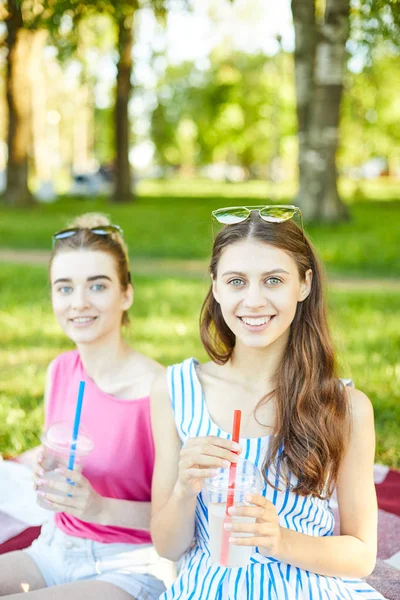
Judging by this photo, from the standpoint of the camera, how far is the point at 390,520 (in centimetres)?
362

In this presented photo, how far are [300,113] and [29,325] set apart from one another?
8.99 meters

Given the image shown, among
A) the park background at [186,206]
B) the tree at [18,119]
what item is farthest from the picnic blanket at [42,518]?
the tree at [18,119]

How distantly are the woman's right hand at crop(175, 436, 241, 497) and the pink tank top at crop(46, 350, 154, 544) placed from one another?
663mm

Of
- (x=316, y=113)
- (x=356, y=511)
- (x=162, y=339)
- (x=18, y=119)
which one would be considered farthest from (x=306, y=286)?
(x=18, y=119)

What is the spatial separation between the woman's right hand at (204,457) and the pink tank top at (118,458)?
Answer: 663mm

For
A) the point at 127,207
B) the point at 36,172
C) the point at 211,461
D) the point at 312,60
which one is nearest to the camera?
the point at 211,461

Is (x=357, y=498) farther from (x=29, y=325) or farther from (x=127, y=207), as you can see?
(x=127, y=207)

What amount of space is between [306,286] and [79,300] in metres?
0.91

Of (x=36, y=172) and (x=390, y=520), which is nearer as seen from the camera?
(x=390, y=520)

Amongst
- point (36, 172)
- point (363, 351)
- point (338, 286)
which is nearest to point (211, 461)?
point (363, 351)

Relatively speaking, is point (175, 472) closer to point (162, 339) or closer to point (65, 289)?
point (65, 289)

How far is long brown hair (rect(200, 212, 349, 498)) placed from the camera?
230 centimetres

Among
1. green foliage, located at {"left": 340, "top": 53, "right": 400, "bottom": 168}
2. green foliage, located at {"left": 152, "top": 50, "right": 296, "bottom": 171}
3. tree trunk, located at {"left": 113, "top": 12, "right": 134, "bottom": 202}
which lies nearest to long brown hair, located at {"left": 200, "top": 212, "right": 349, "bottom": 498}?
green foliage, located at {"left": 340, "top": 53, "right": 400, "bottom": 168}

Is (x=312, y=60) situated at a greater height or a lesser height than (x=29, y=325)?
greater
